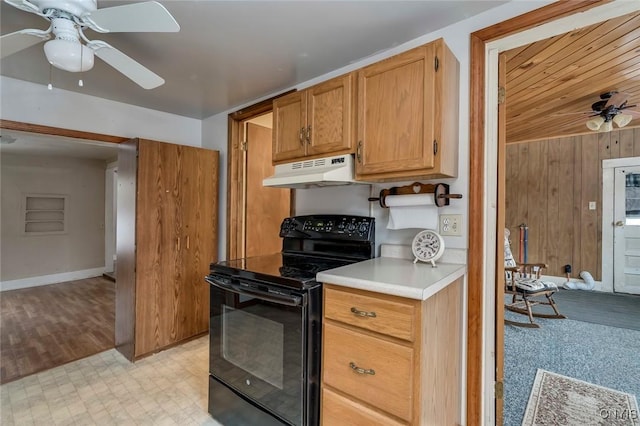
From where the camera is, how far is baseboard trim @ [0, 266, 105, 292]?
4.84 meters

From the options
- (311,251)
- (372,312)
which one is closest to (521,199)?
(311,251)

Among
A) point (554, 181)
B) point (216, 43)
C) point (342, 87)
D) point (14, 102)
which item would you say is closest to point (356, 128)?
point (342, 87)

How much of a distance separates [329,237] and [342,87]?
0.94 m

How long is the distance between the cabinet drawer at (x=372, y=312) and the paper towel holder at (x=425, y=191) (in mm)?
736

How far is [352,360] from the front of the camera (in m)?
1.24

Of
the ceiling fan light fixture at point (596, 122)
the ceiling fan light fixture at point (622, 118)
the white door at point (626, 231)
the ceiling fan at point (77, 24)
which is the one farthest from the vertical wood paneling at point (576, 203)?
the ceiling fan at point (77, 24)

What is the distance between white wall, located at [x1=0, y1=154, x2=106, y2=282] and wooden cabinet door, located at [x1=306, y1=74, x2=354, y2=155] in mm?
5931

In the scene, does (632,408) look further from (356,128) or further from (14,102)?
(14,102)

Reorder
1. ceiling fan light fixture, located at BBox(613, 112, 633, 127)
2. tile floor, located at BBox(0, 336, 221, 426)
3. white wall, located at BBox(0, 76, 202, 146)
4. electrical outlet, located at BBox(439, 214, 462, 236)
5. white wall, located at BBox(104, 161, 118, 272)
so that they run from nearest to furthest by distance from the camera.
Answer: electrical outlet, located at BBox(439, 214, 462, 236), tile floor, located at BBox(0, 336, 221, 426), white wall, located at BBox(0, 76, 202, 146), ceiling fan light fixture, located at BBox(613, 112, 633, 127), white wall, located at BBox(104, 161, 118, 272)

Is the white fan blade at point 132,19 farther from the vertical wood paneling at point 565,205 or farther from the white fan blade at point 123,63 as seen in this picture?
the vertical wood paneling at point 565,205

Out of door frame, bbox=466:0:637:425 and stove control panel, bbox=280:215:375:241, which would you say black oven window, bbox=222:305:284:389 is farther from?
door frame, bbox=466:0:637:425

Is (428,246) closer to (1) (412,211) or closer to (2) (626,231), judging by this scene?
(1) (412,211)

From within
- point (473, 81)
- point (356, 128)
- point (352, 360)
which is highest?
point (473, 81)

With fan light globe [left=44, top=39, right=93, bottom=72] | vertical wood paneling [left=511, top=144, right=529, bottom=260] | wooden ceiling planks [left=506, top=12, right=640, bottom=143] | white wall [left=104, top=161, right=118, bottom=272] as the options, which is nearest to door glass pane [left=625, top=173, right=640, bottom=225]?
vertical wood paneling [left=511, top=144, right=529, bottom=260]
